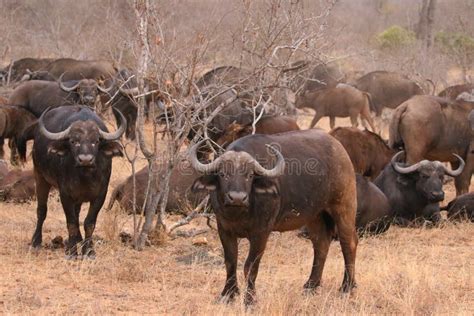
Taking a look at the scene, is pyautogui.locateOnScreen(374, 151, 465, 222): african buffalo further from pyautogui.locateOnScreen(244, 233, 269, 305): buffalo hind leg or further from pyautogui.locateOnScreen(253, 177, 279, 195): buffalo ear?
pyautogui.locateOnScreen(253, 177, 279, 195): buffalo ear

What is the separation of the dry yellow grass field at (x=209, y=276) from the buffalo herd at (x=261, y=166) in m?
0.26

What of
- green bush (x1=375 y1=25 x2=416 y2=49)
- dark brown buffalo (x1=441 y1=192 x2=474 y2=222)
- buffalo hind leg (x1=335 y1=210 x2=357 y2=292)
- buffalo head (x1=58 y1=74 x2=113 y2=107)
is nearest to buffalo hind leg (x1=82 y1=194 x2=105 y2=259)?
buffalo hind leg (x1=335 y1=210 x2=357 y2=292)

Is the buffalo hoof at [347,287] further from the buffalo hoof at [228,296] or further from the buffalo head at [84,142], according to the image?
the buffalo head at [84,142]

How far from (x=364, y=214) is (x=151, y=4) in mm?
3489

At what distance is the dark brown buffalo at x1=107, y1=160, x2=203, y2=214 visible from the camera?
11227 mm

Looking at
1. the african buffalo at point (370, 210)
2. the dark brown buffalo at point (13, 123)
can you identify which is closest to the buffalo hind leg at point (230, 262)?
the african buffalo at point (370, 210)

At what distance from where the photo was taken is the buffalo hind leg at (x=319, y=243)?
25.1 ft

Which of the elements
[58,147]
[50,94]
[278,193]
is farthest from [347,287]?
[50,94]

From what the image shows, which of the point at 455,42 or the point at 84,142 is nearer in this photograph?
the point at 84,142

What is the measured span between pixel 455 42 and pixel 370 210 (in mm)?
22357

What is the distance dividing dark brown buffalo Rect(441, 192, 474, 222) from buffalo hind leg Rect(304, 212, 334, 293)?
4.04m

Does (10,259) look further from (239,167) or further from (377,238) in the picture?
(377,238)

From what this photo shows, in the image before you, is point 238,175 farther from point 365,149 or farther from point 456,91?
point 456,91

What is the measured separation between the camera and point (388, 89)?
22.8m
